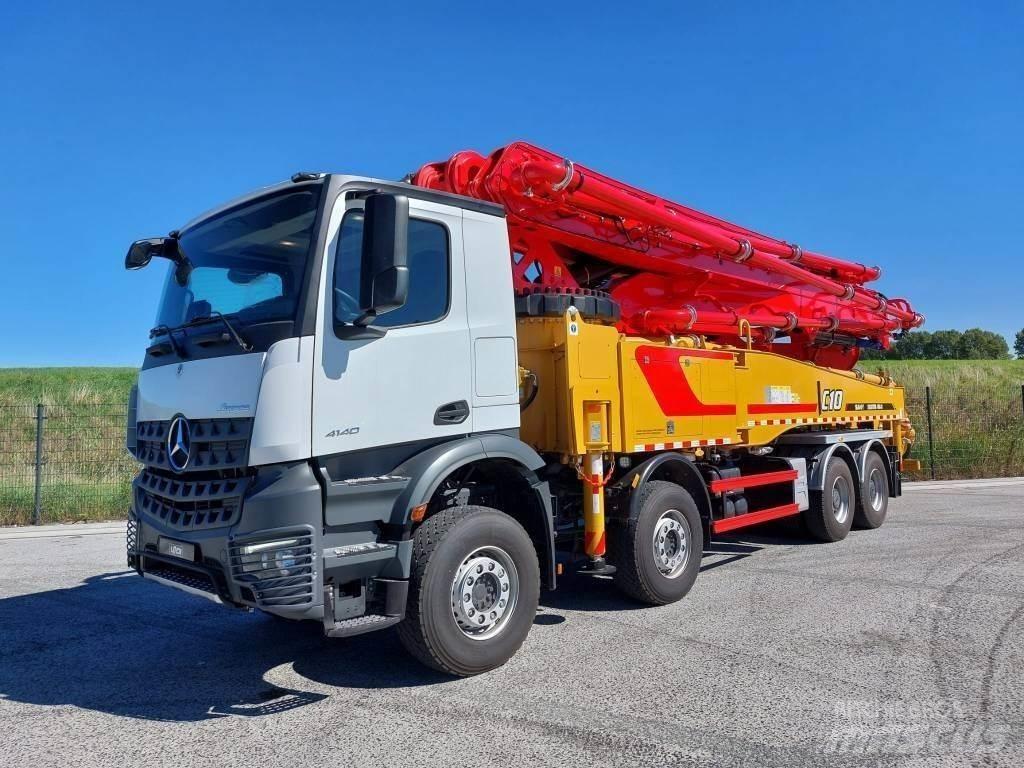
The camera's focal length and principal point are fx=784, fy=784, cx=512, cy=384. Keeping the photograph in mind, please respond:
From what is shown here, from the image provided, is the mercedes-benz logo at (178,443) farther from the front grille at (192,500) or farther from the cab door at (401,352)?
the cab door at (401,352)

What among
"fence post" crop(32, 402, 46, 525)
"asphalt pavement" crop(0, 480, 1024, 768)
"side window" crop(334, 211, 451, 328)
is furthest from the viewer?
"fence post" crop(32, 402, 46, 525)

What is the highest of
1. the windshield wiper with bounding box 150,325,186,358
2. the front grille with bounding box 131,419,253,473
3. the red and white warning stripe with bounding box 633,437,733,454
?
the windshield wiper with bounding box 150,325,186,358

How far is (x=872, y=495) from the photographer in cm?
1011

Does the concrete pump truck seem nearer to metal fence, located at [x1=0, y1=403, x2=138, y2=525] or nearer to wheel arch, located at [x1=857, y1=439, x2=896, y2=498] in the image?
wheel arch, located at [x1=857, y1=439, x2=896, y2=498]

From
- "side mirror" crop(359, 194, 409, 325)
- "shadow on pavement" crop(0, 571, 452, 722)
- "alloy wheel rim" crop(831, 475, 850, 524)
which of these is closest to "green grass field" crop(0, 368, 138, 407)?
"shadow on pavement" crop(0, 571, 452, 722)

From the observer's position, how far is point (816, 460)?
8977mm

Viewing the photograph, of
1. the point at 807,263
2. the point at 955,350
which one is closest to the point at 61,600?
the point at 807,263

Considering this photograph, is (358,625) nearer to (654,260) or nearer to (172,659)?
(172,659)

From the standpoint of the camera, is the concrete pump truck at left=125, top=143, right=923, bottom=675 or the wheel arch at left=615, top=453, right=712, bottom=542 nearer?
the concrete pump truck at left=125, top=143, right=923, bottom=675

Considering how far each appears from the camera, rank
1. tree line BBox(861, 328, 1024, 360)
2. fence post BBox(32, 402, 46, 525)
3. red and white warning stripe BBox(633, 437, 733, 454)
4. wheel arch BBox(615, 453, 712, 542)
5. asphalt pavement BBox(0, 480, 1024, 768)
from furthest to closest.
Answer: tree line BBox(861, 328, 1024, 360), fence post BBox(32, 402, 46, 525), red and white warning stripe BBox(633, 437, 733, 454), wheel arch BBox(615, 453, 712, 542), asphalt pavement BBox(0, 480, 1024, 768)

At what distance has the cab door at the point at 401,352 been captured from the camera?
416cm

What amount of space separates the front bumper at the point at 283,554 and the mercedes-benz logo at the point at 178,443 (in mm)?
111

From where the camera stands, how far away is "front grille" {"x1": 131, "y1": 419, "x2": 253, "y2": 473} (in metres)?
4.04

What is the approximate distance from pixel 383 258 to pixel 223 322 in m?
1.04
